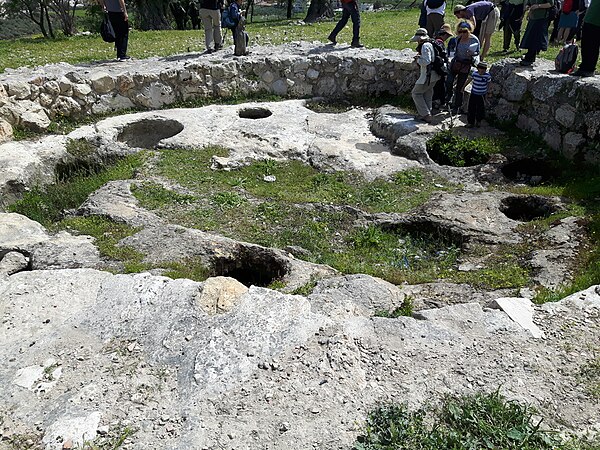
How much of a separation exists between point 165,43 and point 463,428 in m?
16.6

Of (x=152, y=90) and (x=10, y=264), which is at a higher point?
(x=152, y=90)

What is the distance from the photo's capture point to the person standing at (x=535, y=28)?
10.9 metres

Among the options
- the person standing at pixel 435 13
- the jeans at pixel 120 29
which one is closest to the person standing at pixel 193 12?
the jeans at pixel 120 29

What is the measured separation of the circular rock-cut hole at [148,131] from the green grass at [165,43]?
12.4 ft

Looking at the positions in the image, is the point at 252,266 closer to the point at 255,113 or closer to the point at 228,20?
the point at 255,113

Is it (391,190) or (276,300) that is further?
(391,190)

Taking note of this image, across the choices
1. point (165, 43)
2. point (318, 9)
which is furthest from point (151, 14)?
point (165, 43)

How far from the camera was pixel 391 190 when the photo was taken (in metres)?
9.39

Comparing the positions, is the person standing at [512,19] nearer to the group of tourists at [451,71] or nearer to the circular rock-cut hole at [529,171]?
the group of tourists at [451,71]

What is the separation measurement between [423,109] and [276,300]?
7.37m

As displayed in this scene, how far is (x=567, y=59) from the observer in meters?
10.2

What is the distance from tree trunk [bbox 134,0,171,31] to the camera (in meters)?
27.0

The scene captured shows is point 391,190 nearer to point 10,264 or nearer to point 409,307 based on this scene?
point 409,307

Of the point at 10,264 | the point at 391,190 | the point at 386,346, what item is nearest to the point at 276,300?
the point at 386,346
